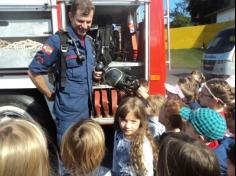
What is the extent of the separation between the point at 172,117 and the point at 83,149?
1093 millimetres

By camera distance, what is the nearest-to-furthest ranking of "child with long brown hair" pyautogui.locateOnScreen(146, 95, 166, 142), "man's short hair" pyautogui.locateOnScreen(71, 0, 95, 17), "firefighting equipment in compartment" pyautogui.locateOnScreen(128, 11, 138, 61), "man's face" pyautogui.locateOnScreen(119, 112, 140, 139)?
"man's face" pyautogui.locateOnScreen(119, 112, 140, 139) < "man's short hair" pyautogui.locateOnScreen(71, 0, 95, 17) < "child with long brown hair" pyautogui.locateOnScreen(146, 95, 166, 142) < "firefighting equipment in compartment" pyautogui.locateOnScreen(128, 11, 138, 61)

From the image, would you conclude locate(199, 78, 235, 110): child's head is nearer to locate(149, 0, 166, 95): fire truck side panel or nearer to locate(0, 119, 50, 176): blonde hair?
locate(149, 0, 166, 95): fire truck side panel

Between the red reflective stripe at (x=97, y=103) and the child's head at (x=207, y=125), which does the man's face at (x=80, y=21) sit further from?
the child's head at (x=207, y=125)

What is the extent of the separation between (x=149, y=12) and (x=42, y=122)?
1.80m

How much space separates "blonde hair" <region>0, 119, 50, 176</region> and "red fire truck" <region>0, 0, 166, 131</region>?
2715 mm

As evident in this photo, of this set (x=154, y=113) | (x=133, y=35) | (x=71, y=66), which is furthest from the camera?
(x=133, y=35)

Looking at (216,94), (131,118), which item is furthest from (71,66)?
(216,94)

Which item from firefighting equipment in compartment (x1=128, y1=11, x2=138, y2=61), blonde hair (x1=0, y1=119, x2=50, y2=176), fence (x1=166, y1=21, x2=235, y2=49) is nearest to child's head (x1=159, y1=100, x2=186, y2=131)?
firefighting equipment in compartment (x1=128, y1=11, x2=138, y2=61)

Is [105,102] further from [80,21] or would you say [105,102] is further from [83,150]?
[83,150]

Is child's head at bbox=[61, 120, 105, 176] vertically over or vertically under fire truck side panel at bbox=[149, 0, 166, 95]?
under

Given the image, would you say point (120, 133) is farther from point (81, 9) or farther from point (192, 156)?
point (192, 156)

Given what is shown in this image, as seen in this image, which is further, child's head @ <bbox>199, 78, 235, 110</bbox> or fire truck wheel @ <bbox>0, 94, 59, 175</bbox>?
fire truck wheel @ <bbox>0, 94, 59, 175</bbox>

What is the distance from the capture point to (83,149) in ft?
8.20

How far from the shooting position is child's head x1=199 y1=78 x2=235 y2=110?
3.11m
